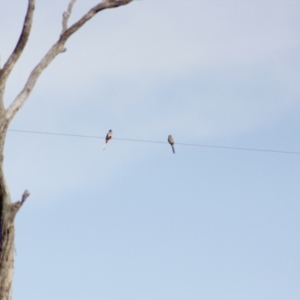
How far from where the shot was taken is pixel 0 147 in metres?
9.59

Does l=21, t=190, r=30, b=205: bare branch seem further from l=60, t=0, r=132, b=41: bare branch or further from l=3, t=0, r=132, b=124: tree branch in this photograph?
l=60, t=0, r=132, b=41: bare branch

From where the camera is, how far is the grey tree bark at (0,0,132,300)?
964 centimetres

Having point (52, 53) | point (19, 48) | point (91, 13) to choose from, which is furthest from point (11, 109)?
point (91, 13)

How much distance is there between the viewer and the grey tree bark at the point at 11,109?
9.64 metres

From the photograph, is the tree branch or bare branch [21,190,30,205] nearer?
bare branch [21,190,30,205]

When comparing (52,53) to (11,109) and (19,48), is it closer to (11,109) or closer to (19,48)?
(19,48)

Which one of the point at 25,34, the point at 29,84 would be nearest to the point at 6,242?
the point at 29,84

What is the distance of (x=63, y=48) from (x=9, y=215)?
9.45ft

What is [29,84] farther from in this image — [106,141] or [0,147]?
[106,141]

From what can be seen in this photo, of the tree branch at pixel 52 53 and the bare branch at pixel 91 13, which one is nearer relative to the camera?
the tree branch at pixel 52 53

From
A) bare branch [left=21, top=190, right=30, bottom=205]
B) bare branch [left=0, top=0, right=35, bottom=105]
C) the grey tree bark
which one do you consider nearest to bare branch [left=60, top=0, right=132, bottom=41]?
the grey tree bark

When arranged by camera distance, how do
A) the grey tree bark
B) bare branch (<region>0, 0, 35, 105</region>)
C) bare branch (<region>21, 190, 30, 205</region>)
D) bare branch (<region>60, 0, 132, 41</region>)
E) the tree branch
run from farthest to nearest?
bare branch (<region>60, 0, 132, 41</region>)
the tree branch
bare branch (<region>0, 0, 35, 105</region>)
the grey tree bark
bare branch (<region>21, 190, 30, 205</region>)

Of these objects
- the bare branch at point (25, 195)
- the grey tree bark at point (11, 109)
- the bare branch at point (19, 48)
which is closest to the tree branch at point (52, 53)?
the grey tree bark at point (11, 109)

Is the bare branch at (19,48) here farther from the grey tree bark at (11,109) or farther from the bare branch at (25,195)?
the bare branch at (25,195)
